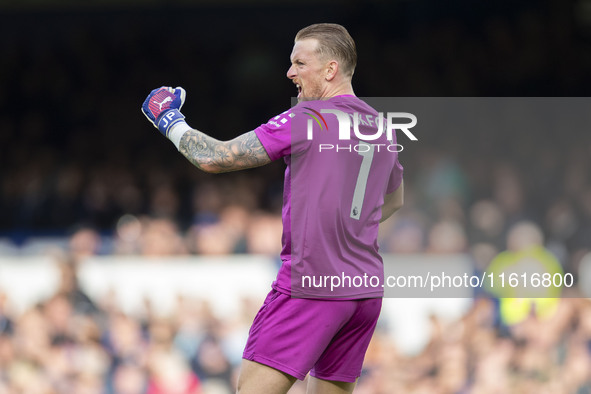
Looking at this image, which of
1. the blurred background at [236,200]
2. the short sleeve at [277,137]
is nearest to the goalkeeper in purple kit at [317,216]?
the short sleeve at [277,137]

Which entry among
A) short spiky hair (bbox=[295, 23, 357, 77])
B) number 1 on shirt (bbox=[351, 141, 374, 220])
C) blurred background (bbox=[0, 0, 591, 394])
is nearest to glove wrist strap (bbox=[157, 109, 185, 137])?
short spiky hair (bbox=[295, 23, 357, 77])

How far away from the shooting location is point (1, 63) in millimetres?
10508

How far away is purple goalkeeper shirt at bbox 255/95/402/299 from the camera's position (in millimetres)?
2969

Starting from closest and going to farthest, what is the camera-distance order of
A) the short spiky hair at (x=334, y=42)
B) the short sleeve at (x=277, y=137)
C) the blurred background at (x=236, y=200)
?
the short sleeve at (x=277, y=137) < the short spiky hair at (x=334, y=42) < the blurred background at (x=236, y=200)

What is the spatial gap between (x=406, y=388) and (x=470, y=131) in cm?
261

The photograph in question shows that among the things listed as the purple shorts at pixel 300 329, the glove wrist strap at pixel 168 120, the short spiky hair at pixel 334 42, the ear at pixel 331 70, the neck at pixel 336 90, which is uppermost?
the short spiky hair at pixel 334 42

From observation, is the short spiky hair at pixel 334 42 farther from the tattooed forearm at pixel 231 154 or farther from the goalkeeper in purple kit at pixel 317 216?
the tattooed forearm at pixel 231 154

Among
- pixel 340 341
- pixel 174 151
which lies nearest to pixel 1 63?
pixel 174 151

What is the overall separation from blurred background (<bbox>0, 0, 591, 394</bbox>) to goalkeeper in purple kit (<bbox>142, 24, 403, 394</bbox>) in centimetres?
356

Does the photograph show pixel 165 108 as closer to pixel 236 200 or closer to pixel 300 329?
pixel 300 329

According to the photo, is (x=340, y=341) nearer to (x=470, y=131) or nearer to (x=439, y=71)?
(x=470, y=131)

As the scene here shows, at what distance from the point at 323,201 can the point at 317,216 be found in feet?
0.19

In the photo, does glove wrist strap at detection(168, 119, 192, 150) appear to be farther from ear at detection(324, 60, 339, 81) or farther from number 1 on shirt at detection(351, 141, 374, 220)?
number 1 on shirt at detection(351, 141, 374, 220)

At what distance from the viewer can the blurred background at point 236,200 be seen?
6660 millimetres
